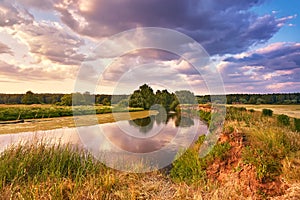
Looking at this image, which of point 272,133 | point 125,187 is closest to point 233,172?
point 272,133

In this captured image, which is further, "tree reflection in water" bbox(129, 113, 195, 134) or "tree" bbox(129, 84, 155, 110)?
"tree reflection in water" bbox(129, 113, 195, 134)

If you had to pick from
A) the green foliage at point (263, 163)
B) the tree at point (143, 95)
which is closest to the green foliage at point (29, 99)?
the tree at point (143, 95)

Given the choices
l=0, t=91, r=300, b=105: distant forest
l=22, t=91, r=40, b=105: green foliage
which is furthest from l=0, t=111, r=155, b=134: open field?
l=22, t=91, r=40, b=105: green foliage

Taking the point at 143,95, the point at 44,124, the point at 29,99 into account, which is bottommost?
the point at 44,124

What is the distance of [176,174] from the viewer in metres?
7.46

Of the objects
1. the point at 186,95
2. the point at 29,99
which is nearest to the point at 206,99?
the point at 186,95

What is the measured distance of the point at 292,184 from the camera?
432cm

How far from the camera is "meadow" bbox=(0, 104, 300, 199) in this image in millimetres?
3914

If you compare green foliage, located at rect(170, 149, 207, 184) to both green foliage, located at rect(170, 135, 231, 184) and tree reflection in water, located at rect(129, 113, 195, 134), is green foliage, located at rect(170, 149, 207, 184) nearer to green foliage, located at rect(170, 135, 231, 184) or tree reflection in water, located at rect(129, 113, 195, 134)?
green foliage, located at rect(170, 135, 231, 184)

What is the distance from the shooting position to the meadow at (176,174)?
3.91 metres

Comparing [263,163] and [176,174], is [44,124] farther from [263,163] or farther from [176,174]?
[263,163]

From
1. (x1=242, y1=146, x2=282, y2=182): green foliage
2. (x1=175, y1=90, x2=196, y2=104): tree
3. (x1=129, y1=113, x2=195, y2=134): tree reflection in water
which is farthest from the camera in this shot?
(x1=129, y1=113, x2=195, y2=134): tree reflection in water

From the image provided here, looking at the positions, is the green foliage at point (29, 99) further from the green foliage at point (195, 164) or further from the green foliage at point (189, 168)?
the green foliage at point (195, 164)

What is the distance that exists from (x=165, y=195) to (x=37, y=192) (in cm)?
209
